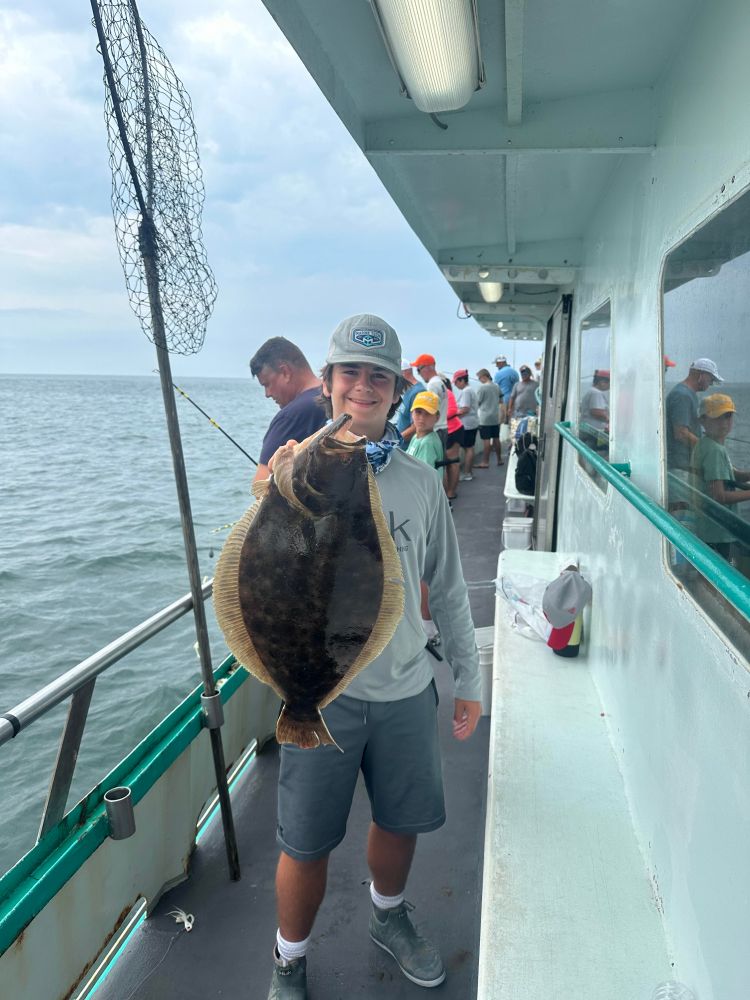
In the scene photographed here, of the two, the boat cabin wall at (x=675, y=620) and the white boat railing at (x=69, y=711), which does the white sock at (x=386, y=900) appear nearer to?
the boat cabin wall at (x=675, y=620)

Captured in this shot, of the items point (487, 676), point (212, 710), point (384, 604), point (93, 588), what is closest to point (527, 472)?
point (487, 676)

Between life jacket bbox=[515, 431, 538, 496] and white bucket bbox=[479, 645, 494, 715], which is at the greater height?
life jacket bbox=[515, 431, 538, 496]

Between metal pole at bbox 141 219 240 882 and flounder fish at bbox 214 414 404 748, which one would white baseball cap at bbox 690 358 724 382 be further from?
metal pole at bbox 141 219 240 882

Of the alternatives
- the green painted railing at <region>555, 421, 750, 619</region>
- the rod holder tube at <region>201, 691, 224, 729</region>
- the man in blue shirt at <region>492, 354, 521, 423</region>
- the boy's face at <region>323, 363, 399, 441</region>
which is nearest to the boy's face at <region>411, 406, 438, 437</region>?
the rod holder tube at <region>201, 691, 224, 729</region>

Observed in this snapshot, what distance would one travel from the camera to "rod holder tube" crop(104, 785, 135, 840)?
216cm

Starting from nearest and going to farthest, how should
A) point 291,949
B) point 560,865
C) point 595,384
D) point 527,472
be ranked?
point 291,949 → point 560,865 → point 595,384 → point 527,472

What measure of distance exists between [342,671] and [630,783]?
147 cm

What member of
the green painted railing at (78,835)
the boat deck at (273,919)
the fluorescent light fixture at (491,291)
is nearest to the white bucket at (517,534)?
A: the fluorescent light fixture at (491,291)

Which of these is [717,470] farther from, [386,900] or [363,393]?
[386,900]

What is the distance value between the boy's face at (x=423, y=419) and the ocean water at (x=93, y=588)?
2.04 m

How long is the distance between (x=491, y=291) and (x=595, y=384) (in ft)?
10.8

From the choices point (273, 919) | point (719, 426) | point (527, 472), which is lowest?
point (273, 919)

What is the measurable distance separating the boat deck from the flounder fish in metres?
1.15

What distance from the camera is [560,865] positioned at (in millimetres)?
2166
